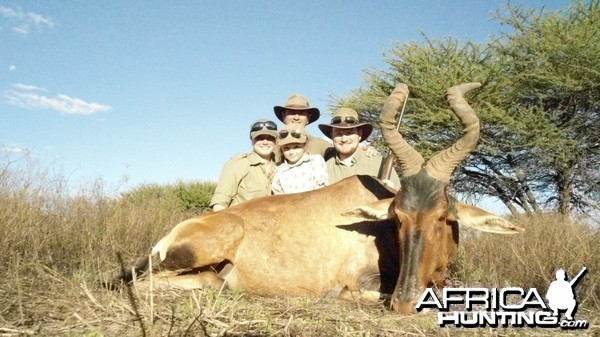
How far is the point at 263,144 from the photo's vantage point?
6.70m

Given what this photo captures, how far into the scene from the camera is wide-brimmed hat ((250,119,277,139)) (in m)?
6.52

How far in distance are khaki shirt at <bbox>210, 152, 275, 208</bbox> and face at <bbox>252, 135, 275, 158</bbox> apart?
0.30ft

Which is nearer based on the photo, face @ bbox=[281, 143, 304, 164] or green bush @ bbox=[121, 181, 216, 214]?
face @ bbox=[281, 143, 304, 164]

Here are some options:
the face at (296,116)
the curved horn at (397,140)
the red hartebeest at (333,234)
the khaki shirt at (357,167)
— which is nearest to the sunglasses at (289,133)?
the khaki shirt at (357,167)

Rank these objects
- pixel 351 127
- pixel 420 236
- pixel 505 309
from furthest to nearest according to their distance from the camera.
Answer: pixel 351 127, pixel 420 236, pixel 505 309

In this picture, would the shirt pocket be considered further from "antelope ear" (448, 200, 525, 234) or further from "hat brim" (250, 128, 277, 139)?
"antelope ear" (448, 200, 525, 234)

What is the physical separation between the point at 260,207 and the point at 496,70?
10.9 meters

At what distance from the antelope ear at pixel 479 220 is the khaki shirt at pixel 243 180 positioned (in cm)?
312

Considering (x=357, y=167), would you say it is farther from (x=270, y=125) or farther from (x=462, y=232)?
(x=462, y=232)

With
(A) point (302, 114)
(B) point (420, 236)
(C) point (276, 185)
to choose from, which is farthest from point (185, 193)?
(B) point (420, 236)

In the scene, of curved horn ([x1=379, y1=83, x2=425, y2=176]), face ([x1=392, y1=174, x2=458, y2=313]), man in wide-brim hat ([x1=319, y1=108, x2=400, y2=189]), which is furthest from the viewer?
man in wide-brim hat ([x1=319, y1=108, x2=400, y2=189])

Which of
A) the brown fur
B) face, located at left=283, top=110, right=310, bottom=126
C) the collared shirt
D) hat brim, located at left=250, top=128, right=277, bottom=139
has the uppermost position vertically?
face, located at left=283, top=110, right=310, bottom=126

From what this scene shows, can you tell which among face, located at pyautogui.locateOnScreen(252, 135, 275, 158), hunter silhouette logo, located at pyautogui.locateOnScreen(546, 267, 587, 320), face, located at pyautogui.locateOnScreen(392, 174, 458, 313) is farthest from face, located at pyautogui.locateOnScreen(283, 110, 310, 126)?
hunter silhouette logo, located at pyautogui.locateOnScreen(546, 267, 587, 320)

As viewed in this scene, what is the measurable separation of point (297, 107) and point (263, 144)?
1.07m
